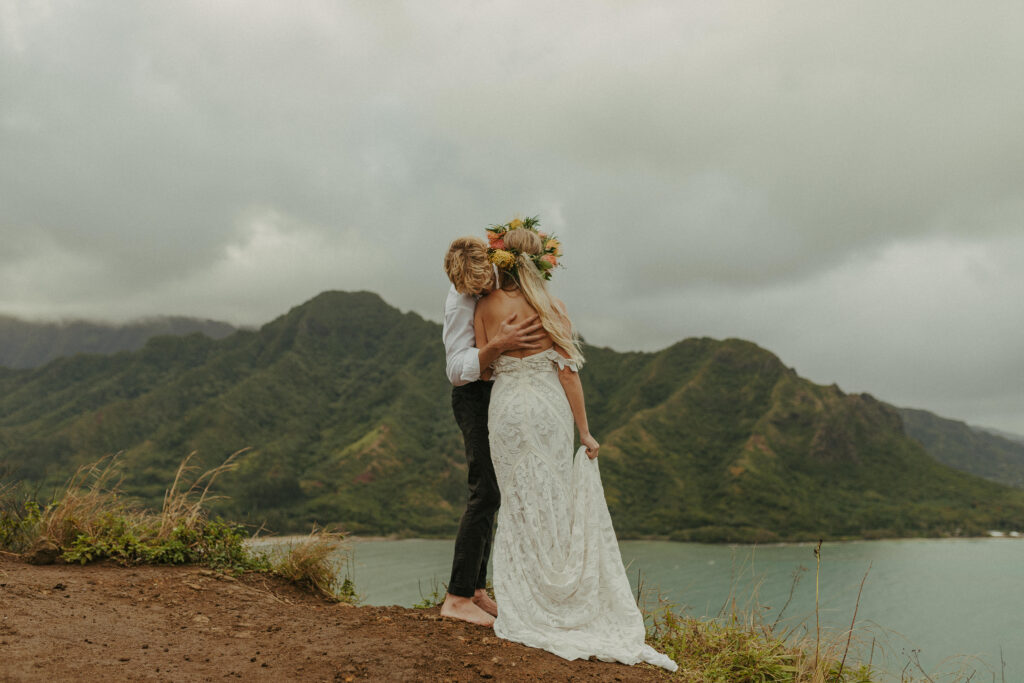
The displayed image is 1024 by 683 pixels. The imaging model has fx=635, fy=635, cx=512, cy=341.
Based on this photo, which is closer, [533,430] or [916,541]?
[533,430]

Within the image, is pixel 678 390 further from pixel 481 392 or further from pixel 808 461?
pixel 481 392

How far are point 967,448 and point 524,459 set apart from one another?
565 feet

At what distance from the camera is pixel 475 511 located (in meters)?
4.20

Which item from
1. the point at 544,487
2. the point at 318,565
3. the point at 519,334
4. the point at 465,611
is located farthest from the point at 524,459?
the point at 318,565

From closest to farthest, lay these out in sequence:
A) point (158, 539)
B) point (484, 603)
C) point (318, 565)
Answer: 1. point (484, 603)
2. point (158, 539)
3. point (318, 565)

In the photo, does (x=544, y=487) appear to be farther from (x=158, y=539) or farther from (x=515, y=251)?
(x=158, y=539)

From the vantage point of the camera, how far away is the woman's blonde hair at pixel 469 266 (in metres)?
4.14

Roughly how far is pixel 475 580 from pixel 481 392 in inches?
49.8

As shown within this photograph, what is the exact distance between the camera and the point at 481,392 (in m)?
4.41

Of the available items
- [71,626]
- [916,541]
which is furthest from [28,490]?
[916,541]

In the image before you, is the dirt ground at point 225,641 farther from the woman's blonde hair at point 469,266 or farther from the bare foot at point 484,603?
the woman's blonde hair at point 469,266

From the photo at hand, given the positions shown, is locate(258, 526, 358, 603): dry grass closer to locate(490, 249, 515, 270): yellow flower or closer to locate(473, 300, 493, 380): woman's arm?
locate(473, 300, 493, 380): woman's arm

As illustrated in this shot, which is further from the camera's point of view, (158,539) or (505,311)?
(158,539)

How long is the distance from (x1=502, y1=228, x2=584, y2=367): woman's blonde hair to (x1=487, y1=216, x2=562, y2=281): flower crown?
0.03 metres
